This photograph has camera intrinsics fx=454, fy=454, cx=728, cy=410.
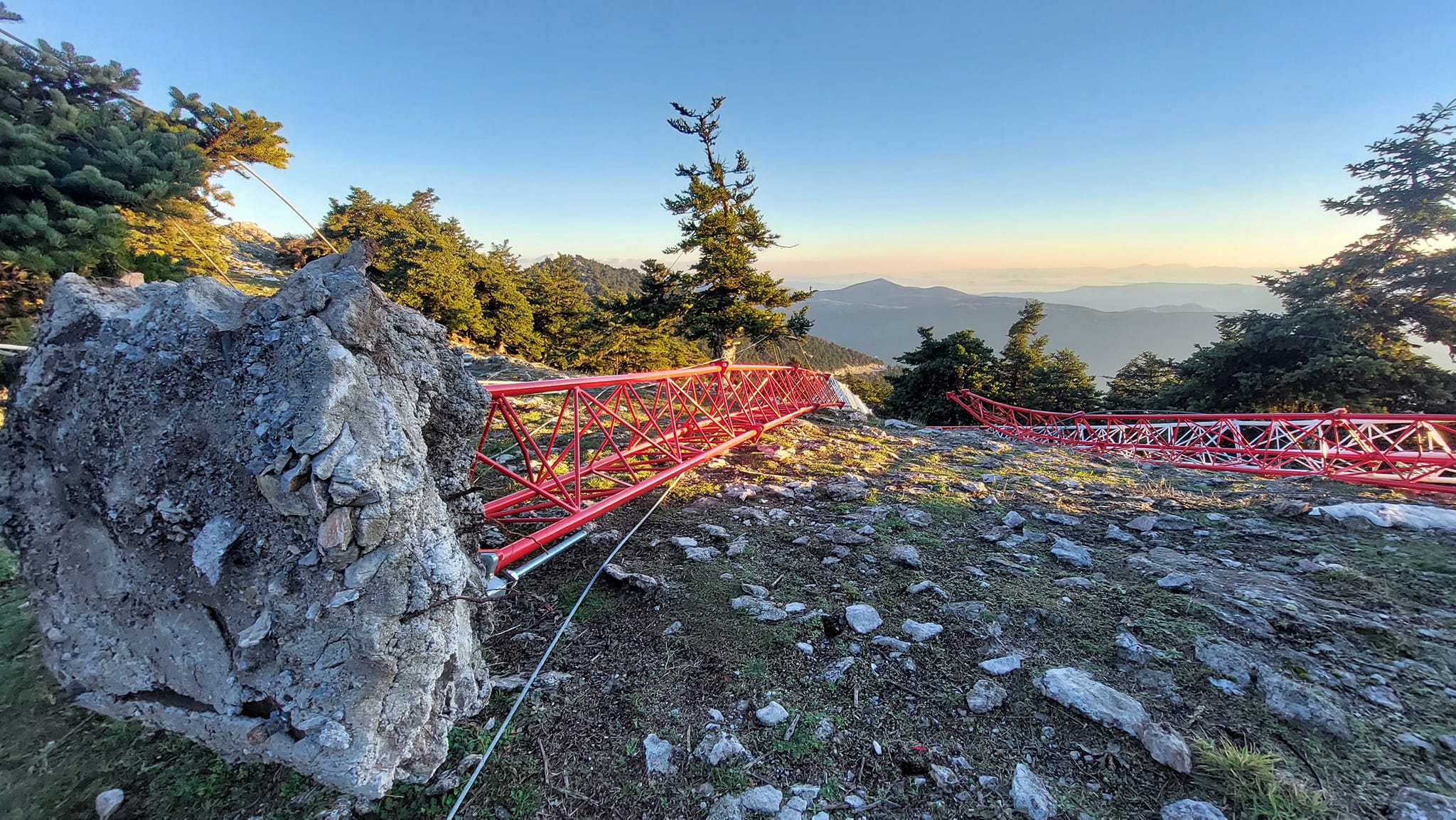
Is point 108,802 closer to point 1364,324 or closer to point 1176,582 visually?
point 1176,582

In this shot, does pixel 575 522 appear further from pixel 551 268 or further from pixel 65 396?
pixel 551 268

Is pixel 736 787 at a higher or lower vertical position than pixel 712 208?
lower

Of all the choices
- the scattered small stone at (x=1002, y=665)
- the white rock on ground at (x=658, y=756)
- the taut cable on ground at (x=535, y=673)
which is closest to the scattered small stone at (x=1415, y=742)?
the scattered small stone at (x=1002, y=665)

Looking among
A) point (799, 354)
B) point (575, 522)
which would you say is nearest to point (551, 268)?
point (799, 354)

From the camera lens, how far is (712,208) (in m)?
18.6

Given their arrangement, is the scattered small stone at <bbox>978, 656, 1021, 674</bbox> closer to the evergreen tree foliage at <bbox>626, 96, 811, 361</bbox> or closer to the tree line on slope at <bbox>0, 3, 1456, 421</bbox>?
the tree line on slope at <bbox>0, 3, 1456, 421</bbox>

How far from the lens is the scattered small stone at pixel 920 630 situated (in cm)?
313

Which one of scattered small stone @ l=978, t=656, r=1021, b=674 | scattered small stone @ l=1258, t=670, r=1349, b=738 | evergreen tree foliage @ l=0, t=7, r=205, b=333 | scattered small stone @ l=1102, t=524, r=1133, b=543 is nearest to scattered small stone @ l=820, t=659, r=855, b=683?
scattered small stone @ l=978, t=656, r=1021, b=674

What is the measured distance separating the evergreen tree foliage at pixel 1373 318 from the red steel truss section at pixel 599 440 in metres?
18.2

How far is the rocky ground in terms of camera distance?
2.12 metres

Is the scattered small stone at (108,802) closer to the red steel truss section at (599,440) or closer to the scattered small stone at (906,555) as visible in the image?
the red steel truss section at (599,440)

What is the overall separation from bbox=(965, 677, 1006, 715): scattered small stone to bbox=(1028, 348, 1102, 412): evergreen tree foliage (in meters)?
25.5

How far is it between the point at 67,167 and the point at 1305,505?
62.9ft

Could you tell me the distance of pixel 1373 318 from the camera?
15.9 meters
